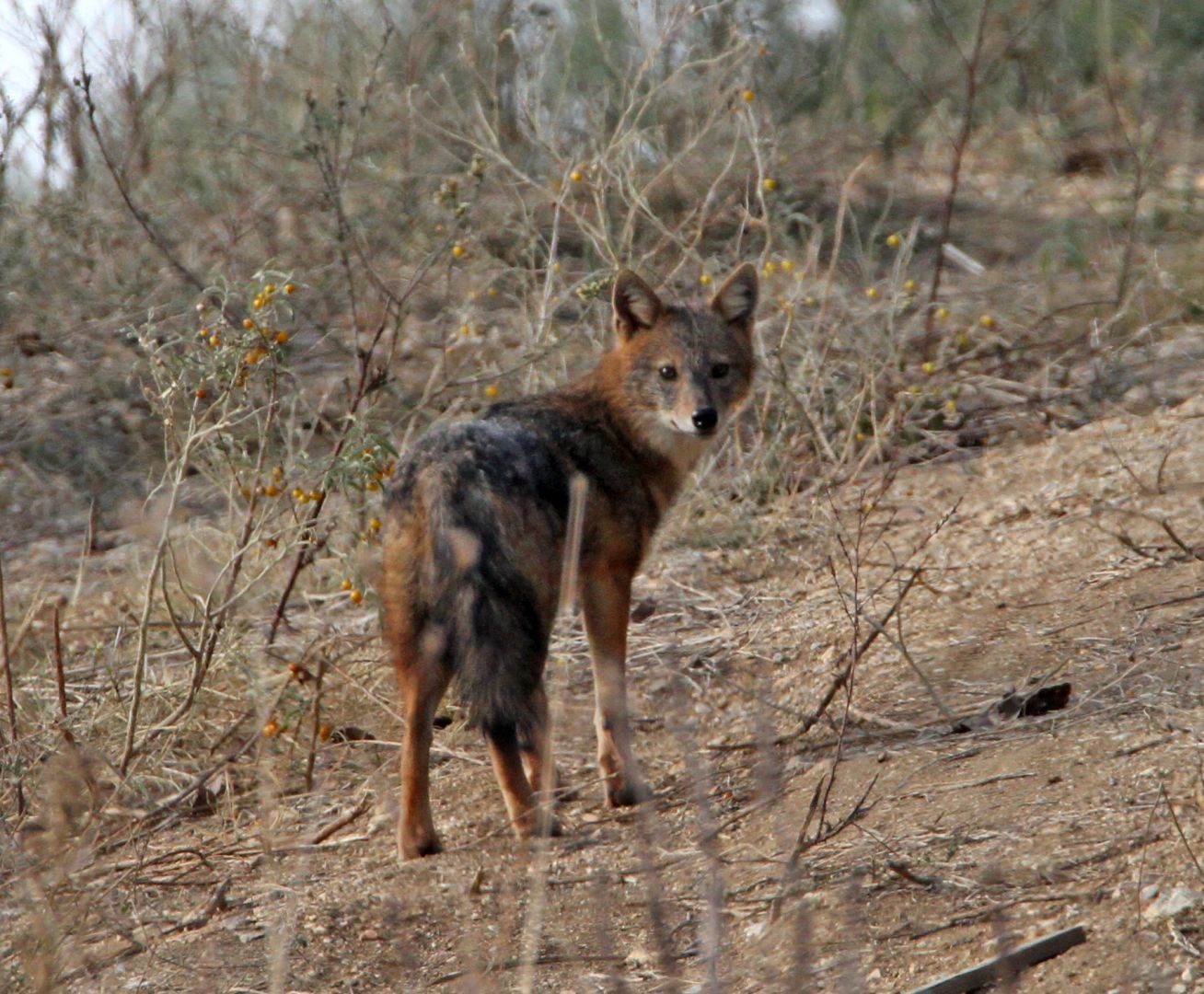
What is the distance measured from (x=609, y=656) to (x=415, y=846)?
996 mm

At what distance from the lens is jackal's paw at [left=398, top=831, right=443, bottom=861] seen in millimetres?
4816

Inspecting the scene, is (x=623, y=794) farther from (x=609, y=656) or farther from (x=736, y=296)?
(x=736, y=296)

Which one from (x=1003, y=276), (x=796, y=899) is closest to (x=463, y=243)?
(x=796, y=899)

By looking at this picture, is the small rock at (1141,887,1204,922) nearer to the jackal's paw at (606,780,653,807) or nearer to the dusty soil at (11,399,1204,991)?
the dusty soil at (11,399,1204,991)

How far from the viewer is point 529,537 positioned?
189 inches

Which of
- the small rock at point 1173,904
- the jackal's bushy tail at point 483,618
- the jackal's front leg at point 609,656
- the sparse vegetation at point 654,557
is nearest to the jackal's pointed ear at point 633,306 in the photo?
the sparse vegetation at point 654,557

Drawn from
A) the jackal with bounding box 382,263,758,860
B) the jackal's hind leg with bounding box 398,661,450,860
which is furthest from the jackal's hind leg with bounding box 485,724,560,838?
the jackal's hind leg with bounding box 398,661,450,860

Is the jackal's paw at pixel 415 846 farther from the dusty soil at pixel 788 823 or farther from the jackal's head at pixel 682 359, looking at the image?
the jackal's head at pixel 682 359

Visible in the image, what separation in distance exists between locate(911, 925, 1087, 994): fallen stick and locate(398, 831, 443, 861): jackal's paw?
1.89m

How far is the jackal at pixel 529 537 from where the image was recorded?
454 cm

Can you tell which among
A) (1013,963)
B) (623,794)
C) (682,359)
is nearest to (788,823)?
(623,794)

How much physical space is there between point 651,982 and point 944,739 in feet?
5.10

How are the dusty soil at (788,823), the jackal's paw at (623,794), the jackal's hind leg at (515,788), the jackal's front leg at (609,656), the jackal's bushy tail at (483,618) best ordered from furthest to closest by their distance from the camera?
the jackal's front leg at (609,656) → the jackal's paw at (623,794) → the jackal's hind leg at (515,788) → the jackal's bushy tail at (483,618) → the dusty soil at (788,823)

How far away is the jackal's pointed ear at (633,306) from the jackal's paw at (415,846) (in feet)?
7.38
